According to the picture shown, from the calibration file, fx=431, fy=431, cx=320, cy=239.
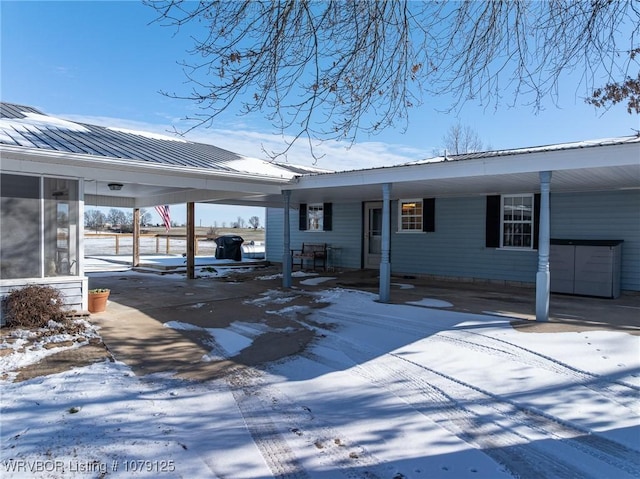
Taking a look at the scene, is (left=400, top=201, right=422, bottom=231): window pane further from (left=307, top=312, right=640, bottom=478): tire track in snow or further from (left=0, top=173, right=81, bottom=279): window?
(left=0, top=173, right=81, bottom=279): window

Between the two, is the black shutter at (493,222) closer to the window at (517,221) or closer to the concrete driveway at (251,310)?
the window at (517,221)

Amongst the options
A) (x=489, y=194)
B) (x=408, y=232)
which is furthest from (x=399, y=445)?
(x=408, y=232)

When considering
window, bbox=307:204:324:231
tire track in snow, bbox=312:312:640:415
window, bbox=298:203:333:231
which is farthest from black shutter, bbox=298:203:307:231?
tire track in snow, bbox=312:312:640:415

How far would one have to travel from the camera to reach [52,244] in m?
6.52

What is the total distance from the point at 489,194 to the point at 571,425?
8.09 meters

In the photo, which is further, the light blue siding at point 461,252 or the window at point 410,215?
the window at point 410,215

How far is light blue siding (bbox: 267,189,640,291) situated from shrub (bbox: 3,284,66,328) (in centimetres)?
896

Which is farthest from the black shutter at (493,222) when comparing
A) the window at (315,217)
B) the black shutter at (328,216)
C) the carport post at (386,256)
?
the window at (315,217)

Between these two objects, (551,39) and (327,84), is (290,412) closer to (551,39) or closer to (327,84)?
(327,84)

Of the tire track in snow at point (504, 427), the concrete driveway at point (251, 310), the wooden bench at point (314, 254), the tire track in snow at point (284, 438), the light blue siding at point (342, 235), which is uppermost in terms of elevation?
the light blue siding at point (342, 235)

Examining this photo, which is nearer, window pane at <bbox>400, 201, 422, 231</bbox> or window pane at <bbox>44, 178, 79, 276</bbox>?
window pane at <bbox>44, 178, 79, 276</bbox>

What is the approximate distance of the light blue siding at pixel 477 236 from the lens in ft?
29.5

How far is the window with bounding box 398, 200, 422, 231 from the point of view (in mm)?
12305

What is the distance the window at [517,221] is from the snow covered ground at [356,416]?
5.39m
